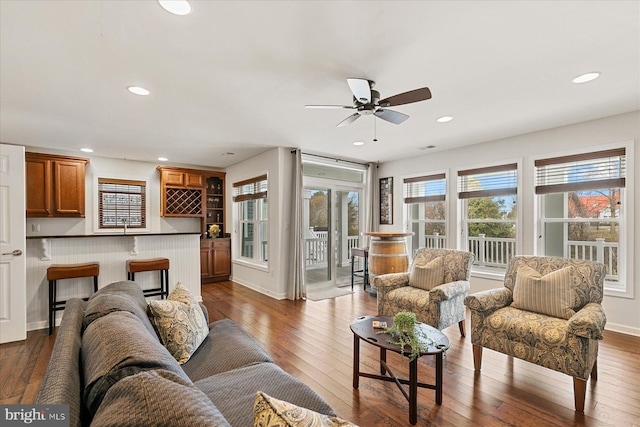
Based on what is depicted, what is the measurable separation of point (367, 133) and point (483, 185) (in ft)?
6.79

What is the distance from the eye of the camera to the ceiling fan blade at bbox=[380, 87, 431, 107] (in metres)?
2.25

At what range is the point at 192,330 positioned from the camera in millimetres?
1870

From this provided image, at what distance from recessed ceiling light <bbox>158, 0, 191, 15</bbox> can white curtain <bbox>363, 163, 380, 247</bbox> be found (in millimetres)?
4805

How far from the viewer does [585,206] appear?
12.3 feet

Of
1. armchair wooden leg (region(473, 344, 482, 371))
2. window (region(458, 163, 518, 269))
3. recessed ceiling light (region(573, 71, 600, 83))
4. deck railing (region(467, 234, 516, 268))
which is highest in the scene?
recessed ceiling light (region(573, 71, 600, 83))

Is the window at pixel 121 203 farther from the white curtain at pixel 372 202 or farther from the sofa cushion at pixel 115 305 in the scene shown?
the sofa cushion at pixel 115 305

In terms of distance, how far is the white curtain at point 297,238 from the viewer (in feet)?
16.0

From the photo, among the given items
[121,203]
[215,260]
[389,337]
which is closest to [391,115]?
[389,337]

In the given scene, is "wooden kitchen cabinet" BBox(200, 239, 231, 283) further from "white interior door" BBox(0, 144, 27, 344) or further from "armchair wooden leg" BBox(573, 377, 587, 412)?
"armchair wooden leg" BBox(573, 377, 587, 412)

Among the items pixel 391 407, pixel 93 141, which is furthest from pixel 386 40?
pixel 93 141

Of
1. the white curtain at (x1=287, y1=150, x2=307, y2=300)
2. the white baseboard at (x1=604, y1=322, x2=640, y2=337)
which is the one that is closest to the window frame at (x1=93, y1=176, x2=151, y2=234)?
the white curtain at (x1=287, y1=150, x2=307, y2=300)

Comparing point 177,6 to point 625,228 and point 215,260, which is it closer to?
point 625,228

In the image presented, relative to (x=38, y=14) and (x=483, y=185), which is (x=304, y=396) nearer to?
(x=38, y=14)

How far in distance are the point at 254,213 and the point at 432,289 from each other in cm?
393
